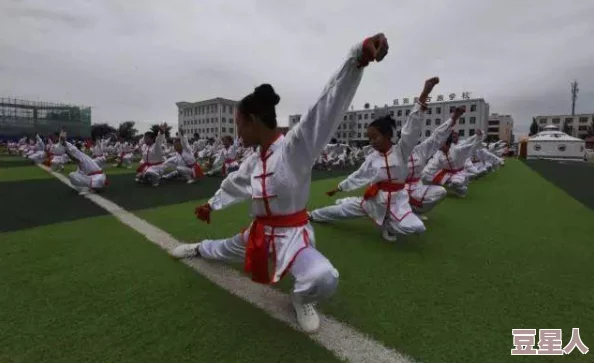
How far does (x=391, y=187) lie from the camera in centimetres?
428

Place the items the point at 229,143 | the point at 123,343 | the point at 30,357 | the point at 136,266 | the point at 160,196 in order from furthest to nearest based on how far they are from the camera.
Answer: the point at 229,143 < the point at 160,196 < the point at 136,266 < the point at 123,343 < the point at 30,357

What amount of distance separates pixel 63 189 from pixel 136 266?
24.2 feet

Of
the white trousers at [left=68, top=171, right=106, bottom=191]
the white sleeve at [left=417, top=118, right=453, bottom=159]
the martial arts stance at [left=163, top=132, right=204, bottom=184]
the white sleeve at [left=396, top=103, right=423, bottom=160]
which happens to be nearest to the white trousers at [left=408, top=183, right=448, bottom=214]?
the white sleeve at [left=417, top=118, right=453, bottom=159]

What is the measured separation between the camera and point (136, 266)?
331cm

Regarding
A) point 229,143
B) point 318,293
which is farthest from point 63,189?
point 318,293

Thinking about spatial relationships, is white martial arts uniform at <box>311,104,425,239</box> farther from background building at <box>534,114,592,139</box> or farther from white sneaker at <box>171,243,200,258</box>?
background building at <box>534,114,592,139</box>

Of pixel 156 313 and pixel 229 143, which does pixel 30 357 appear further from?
pixel 229 143

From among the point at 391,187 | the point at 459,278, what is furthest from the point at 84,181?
the point at 459,278

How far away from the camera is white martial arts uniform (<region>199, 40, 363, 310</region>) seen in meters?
1.99

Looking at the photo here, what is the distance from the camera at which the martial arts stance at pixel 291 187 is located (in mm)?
2025

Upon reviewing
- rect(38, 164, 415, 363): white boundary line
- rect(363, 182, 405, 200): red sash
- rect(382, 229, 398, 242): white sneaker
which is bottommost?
rect(38, 164, 415, 363): white boundary line

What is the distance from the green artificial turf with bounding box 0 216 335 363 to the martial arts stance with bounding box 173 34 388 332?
0.36 meters

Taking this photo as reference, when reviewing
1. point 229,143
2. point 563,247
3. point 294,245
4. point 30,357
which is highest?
point 229,143

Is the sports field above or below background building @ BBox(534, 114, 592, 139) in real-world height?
below
